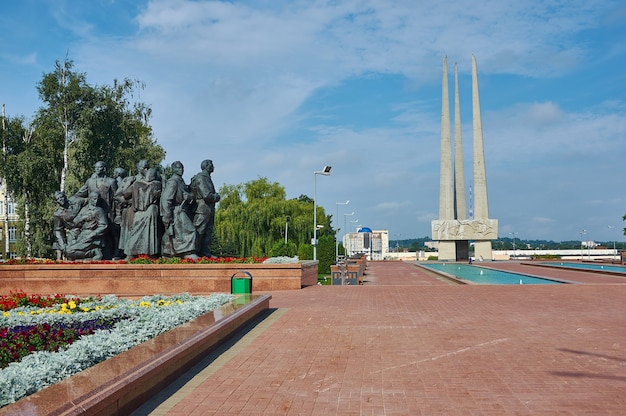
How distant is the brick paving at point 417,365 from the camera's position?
5.51 metres

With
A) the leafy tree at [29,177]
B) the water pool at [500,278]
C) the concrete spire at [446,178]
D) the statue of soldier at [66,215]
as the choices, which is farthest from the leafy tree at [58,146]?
the concrete spire at [446,178]

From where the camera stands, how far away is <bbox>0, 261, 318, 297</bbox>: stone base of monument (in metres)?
16.7

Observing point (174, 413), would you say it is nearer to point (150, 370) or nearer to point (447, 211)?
point (150, 370)

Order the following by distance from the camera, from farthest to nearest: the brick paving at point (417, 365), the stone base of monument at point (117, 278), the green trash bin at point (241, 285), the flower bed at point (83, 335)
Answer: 1. the stone base of monument at point (117, 278)
2. the green trash bin at point (241, 285)
3. the brick paving at point (417, 365)
4. the flower bed at point (83, 335)

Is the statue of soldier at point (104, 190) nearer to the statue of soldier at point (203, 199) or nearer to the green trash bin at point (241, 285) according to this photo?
the statue of soldier at point (203, 199)

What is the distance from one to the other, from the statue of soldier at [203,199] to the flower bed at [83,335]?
6727mm

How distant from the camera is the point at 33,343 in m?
6.89

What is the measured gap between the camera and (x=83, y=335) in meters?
7.41

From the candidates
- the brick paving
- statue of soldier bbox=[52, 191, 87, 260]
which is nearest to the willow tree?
statue of soldier bbox=[52, 191, 87, 260]

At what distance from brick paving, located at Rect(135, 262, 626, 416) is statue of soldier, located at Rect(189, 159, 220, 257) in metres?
6.44

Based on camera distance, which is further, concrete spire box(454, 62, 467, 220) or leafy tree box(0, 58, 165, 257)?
concrete spire box(454, 62, 467, 220)

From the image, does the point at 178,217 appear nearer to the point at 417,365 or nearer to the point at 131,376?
the point at 417,365

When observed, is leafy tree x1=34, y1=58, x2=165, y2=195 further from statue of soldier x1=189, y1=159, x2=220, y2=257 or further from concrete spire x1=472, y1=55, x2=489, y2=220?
concrete spire x1=472, y1=55, x2=489, y2=220

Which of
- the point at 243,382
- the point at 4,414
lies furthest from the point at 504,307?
the point at 4,414
